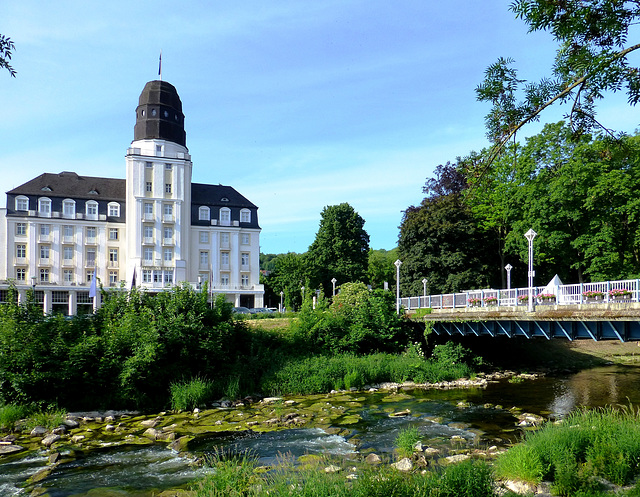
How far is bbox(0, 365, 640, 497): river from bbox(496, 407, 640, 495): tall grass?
12.9 feet

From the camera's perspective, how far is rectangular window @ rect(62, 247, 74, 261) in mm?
64688

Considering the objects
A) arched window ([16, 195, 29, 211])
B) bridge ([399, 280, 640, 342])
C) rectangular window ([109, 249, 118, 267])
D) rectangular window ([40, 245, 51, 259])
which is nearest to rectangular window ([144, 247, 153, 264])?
rectangular window ([109, 249, 118, 267])

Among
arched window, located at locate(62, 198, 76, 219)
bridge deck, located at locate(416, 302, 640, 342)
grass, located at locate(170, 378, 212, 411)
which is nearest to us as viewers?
bridge deck, located at locate(416, 302, 640, 342)

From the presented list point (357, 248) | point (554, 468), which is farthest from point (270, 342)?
point (357, 248)

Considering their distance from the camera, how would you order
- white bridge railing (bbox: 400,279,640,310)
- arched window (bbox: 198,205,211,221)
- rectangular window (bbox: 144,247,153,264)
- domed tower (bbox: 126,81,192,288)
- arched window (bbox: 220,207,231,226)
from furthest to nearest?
arched window (bbox: 220,207,231,226) → arched window (bbox: 198,205,211,221) → rectangular window (bbox: 144,247,153,264) → domed tower (bbox: 126,81,192,288) → white bridge railing (bbox: 400,279,640,310)

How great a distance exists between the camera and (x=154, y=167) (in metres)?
64.6

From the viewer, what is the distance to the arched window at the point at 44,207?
6350 cm

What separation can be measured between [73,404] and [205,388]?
5508mm

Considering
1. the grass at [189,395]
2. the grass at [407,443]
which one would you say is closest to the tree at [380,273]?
the grass at [189,395]

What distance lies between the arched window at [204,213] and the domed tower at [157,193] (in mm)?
2760

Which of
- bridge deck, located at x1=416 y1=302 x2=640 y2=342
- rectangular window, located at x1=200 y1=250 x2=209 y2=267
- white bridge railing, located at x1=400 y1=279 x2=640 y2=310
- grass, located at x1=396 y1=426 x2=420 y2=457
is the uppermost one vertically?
rectangular window, located at x1=200 y1=250 x2=209 y2=267

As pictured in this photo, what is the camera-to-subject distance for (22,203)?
6306cm

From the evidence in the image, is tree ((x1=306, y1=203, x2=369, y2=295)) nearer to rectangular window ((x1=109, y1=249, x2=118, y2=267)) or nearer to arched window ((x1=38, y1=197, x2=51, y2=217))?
rectangular window ((x1=109, y1=249, x2=118, y2=267))

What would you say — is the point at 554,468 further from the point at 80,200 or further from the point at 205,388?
the point at 80,200
